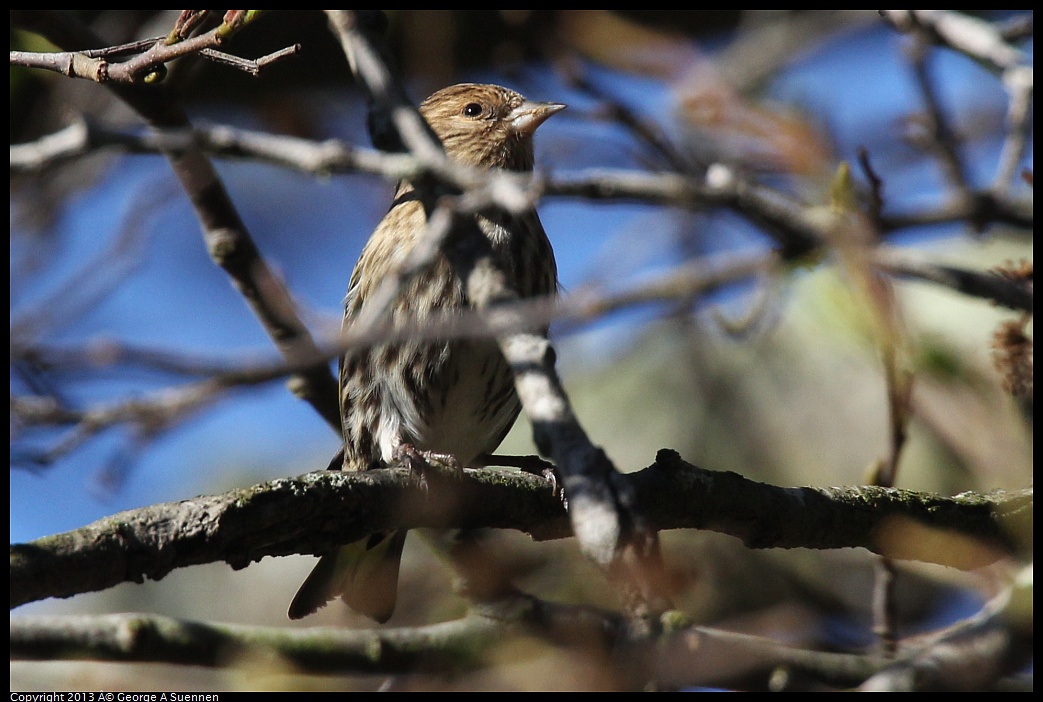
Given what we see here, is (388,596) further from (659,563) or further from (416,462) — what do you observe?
(659,563)

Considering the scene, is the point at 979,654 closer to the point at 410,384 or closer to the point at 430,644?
the point at 430,644

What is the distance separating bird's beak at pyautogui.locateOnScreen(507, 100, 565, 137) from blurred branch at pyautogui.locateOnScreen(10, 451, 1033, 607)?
2.11 metres

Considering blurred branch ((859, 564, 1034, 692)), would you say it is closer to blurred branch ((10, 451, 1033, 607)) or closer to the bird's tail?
blurred branch ((10, 451, 1033, 607))

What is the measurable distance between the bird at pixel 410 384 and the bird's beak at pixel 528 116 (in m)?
0.12

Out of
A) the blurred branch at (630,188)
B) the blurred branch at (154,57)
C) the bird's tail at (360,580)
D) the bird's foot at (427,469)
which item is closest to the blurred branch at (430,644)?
the bird's foot at (427,469)

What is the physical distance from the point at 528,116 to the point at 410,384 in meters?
1.41

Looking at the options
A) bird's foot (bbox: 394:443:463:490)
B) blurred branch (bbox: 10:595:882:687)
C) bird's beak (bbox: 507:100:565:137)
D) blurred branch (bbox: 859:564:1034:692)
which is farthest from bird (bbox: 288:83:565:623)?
blurred branch (bbox: 859:564:1034:692)

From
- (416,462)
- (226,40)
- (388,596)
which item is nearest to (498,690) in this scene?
(416,462)

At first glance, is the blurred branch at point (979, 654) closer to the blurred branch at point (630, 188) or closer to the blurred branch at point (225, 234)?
the blurred branch at point (630, 188)

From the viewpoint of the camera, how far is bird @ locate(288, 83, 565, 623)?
12.2ft

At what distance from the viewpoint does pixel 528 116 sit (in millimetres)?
4648

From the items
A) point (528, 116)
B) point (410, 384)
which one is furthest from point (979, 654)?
point (528, 116)

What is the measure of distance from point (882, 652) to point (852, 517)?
42 centimetres

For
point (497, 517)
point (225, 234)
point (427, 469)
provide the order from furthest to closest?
1. point (225, 234)
2. point (497, 517)
3. point (427, 469)
